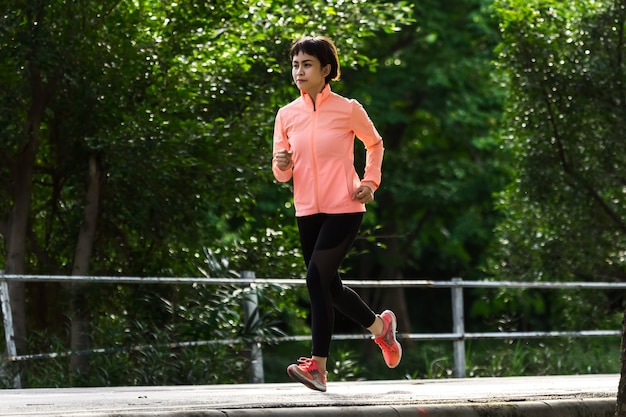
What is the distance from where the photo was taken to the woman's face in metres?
7.09

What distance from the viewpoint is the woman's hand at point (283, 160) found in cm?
708

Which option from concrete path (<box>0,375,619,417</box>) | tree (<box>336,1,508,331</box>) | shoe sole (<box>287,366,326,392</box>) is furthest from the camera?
tree (<box>336,1,508,331</box>)

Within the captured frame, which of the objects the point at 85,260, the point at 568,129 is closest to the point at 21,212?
the point at 85,260

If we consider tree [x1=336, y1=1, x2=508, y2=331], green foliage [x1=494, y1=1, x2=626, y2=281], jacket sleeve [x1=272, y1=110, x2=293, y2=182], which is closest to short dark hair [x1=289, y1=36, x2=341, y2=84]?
jacket sleeve [x1=272, y1=110, x2=293, y2=182]

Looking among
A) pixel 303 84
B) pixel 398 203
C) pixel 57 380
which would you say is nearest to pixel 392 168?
pixel 398 203

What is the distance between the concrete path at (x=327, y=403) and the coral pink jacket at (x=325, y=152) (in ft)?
3.26

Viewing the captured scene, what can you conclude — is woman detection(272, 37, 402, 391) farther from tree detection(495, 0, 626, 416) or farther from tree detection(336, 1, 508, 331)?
tree detection(336, 1, 508, 331)

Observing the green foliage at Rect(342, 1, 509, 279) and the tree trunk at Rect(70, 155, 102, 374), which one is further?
the green foliage at Rect(342, 1, 509, 279)

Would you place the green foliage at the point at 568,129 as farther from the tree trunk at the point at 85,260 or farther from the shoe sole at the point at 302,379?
the shoe sole at the point at 302,379

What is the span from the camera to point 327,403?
19.8ft

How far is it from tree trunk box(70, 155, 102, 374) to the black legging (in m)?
5.33

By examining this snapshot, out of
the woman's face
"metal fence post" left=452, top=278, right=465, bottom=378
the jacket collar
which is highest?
the woman's face

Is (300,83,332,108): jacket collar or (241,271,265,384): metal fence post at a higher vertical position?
(300,83,332,108): jacket collar

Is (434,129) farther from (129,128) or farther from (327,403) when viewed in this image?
(327,403)
